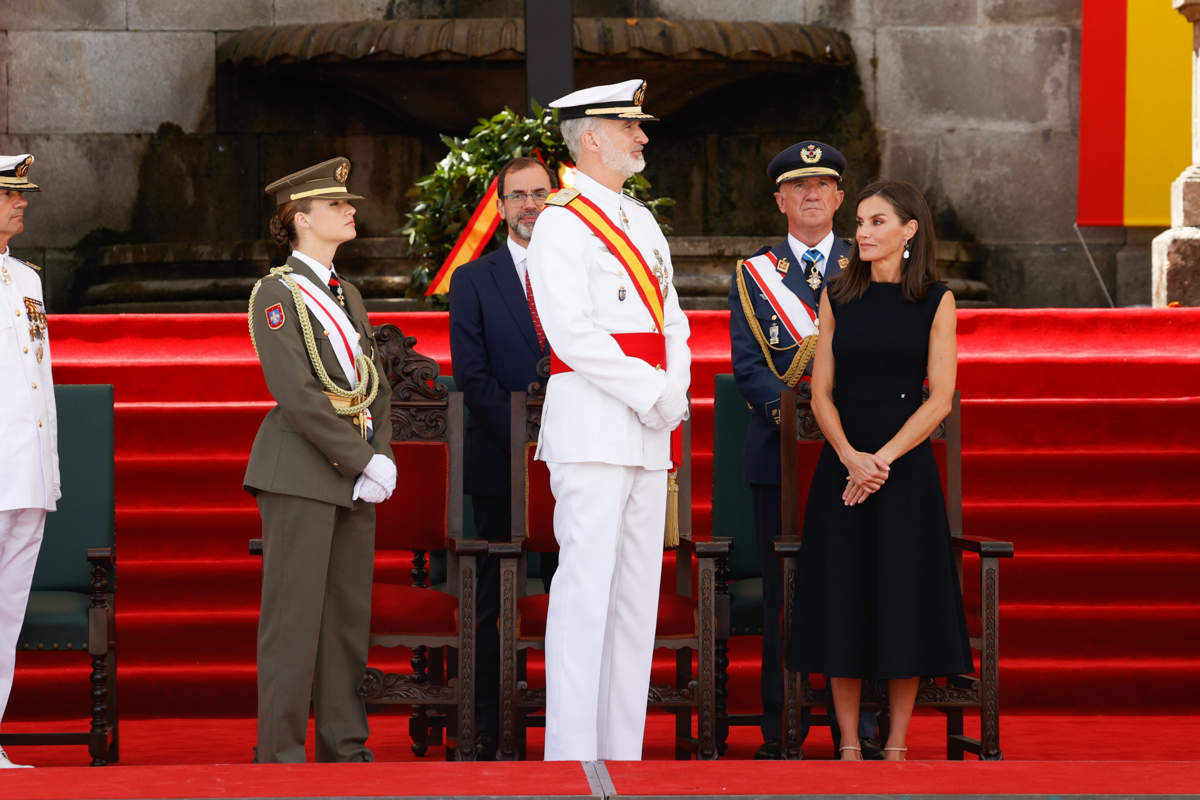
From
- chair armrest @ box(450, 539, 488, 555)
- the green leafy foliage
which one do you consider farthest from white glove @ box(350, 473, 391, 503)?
the green leafy foliage

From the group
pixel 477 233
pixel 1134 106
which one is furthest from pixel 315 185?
pixel 1134 106

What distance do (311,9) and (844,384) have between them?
660 centimetres

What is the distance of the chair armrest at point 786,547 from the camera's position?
12.3 feet

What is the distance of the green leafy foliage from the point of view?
20.1 ft

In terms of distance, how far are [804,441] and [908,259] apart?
1.73ft

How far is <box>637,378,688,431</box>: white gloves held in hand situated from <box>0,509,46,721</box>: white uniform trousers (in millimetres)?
1545

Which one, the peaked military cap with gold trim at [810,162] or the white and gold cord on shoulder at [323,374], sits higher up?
the peaked military cap with gold trim at [810,162]

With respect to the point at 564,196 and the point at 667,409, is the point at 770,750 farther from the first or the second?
the point at 564,196

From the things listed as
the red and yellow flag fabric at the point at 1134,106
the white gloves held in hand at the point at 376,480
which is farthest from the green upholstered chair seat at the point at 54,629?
the red and yellow flag fabric at the point at 1134,106

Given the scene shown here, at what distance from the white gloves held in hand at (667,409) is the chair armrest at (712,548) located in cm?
35

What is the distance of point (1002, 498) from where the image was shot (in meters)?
5.27

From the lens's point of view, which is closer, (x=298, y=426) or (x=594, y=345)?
(x=594, y=345)

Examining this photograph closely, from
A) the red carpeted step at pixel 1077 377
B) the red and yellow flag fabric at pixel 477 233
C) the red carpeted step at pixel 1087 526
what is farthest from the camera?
the red and yellow flag fabric at pixel 477 233

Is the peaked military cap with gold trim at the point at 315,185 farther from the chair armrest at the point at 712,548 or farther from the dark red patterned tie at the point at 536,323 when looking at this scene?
the chair armrest at the point at 712,548
